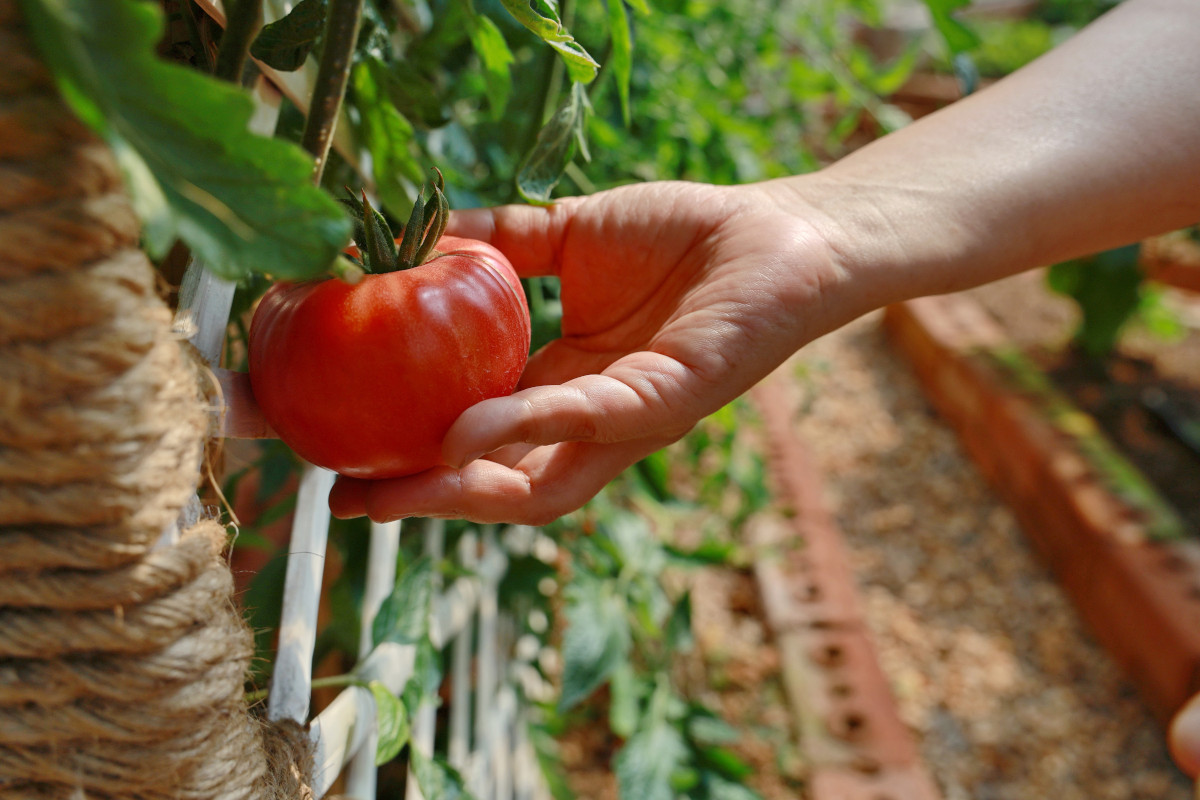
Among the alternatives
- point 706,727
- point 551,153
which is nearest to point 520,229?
point 551,153

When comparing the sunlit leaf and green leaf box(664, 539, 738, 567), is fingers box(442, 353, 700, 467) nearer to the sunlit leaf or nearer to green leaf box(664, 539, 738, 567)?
the sunlit leaf

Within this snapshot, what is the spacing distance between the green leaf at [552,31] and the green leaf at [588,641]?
504 mm

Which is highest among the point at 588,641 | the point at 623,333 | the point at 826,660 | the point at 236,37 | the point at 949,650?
the point at 236,37

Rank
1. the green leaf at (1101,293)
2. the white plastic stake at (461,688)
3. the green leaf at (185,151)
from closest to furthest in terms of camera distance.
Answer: the green leaf at (185,151) < the white plastic stake at (461,688) < the green leaf at (1101,293)

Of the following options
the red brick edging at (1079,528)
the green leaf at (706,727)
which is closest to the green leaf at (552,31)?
the green leaf at (706,727)

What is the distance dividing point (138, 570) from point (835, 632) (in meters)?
1.29

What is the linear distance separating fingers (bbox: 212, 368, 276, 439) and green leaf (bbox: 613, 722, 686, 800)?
1.95 ft

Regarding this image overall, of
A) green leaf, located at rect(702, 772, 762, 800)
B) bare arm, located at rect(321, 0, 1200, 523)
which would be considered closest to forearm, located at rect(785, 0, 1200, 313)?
bare arm, located at rect(321, 0, 1200, 523)

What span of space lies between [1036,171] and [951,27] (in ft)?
0.44

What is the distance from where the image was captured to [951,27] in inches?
25.3

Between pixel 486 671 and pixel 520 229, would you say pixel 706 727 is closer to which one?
pixel 486 671

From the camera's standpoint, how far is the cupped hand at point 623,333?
434 mm

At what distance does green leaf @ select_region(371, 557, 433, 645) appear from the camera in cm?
55

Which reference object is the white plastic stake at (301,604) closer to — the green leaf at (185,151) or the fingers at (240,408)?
the fingers at (240,408)
